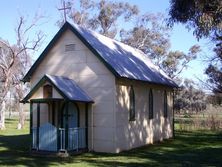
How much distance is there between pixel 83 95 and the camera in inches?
808

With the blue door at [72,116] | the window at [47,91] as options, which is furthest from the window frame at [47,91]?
the blue door at [72,116]

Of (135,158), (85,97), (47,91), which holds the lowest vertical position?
(135,158)

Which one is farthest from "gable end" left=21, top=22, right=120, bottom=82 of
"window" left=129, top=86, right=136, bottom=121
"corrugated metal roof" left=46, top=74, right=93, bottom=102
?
"window" left=129, top=86, right=136, bottom=121

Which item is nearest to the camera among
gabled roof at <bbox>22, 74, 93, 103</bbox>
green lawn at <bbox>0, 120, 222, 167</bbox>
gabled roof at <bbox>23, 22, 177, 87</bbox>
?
green lawn at <bbox>0, 120, 222, 167</bbox>

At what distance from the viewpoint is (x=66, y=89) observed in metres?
19.7

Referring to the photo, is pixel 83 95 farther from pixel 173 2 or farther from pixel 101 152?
pixel 173 2

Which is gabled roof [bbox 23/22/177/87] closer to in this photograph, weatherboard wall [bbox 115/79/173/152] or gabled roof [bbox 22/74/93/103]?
weatherboard wall [bbox 115/79/173/152]

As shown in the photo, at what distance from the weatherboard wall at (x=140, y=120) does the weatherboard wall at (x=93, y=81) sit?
0.42 m

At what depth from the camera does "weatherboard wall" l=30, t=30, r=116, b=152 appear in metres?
20.4

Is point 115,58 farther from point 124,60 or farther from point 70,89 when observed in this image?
point 70,89

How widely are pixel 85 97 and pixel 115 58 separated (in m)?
3.07

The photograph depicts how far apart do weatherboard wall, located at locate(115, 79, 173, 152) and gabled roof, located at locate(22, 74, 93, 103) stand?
1750mm

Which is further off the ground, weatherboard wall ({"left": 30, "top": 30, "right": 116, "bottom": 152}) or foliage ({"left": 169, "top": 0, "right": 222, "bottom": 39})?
foliage ({"left": 169, "top": 0, "right": 222, "bottom": 39})

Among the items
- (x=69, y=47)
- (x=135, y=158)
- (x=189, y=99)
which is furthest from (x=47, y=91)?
(x=189, y=99)
